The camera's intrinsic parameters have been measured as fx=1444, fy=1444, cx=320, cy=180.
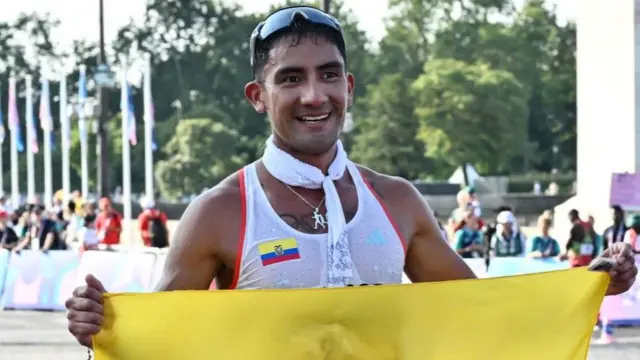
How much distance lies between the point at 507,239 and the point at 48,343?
218 inches

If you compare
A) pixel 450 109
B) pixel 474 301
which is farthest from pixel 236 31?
pixel 474 301

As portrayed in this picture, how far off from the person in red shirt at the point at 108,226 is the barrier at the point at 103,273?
162cm

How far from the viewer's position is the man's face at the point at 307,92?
3.32 m

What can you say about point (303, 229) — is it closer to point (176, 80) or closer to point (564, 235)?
point (564, 235)

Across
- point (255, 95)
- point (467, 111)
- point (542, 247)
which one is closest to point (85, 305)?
point (255, 95)

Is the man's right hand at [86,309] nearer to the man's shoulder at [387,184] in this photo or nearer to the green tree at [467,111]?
the man's shoulder at [387,184]

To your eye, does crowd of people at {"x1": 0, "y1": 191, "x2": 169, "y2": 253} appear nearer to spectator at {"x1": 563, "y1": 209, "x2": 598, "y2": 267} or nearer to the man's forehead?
spectator at {"x1": 563, "y1": 209, "x2": 598, "y2": 267}

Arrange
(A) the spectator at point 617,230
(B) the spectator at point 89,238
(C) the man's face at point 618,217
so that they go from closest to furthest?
(A) the spectator at point 617,230
(C) the man's face at point 618,217
(B) the spectator at point 89,238

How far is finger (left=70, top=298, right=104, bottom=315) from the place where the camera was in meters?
3.19

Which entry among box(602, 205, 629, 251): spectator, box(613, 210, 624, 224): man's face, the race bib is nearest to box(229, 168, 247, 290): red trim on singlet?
the race bib

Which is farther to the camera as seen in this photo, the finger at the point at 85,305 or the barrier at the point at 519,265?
the barrier at the point at 519,265

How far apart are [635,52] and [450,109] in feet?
119

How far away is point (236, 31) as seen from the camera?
87375mm

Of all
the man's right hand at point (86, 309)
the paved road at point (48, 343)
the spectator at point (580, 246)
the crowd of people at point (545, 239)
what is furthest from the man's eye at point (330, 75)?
the spectator at point (580, 246)
